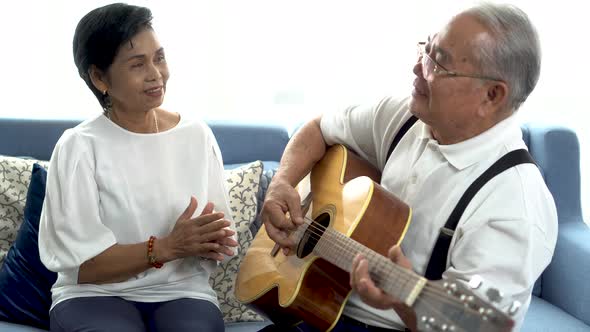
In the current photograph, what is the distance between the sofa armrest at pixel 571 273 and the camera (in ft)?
8.36

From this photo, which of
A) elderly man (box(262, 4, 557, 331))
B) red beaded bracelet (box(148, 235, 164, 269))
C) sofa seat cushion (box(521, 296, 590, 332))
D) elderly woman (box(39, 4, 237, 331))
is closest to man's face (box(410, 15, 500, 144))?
elderly man (box(262, 4, 557, 331))

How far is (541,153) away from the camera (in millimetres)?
2799

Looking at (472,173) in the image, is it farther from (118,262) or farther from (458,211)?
(118,262)

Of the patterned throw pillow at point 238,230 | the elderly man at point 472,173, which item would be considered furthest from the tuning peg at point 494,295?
the patterned throw pillow at point 238,230

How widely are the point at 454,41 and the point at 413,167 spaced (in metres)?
0.32

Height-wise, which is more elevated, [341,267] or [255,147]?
[341,267]

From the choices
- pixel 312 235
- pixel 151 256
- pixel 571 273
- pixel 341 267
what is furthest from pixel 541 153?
pixel 151 256

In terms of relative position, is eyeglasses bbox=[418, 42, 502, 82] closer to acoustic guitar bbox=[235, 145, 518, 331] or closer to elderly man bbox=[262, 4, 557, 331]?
elderly man bbox=[262, 4, 557, 331]

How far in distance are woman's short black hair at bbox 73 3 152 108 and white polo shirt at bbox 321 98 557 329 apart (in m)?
0.70

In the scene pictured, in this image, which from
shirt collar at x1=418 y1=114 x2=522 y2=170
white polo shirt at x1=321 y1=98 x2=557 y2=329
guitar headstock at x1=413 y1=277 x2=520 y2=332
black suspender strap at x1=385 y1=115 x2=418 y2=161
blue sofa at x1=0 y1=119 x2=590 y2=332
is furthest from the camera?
blue sofa at x1=0 y1=119 x2=590 y2=332

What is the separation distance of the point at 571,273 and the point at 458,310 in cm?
139

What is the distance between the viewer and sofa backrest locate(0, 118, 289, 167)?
278 centimetres

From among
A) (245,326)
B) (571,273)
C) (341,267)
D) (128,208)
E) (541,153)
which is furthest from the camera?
(541,153)

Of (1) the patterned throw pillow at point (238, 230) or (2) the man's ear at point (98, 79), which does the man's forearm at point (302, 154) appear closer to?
(1) the patterned throw pillow at point (238, 230)
